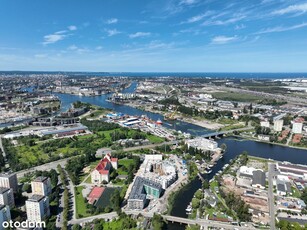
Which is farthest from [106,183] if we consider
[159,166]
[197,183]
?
[197,183]

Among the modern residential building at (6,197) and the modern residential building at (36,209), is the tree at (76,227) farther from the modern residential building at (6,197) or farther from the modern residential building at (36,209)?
the modern residential building at (6,197)

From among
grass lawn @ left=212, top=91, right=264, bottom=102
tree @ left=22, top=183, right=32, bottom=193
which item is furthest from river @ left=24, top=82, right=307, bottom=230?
grass lawn @ left=212, top=91, right=264, bottom=102

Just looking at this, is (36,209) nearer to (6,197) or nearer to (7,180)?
(6,197)

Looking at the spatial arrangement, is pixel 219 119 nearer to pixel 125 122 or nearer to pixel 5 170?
pixel 125 122

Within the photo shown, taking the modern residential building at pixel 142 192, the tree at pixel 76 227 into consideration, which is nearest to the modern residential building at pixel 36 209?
the tree at pixel 76 227

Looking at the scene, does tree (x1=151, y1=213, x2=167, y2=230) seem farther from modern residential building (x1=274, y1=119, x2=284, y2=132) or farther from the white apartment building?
the white apartment building
